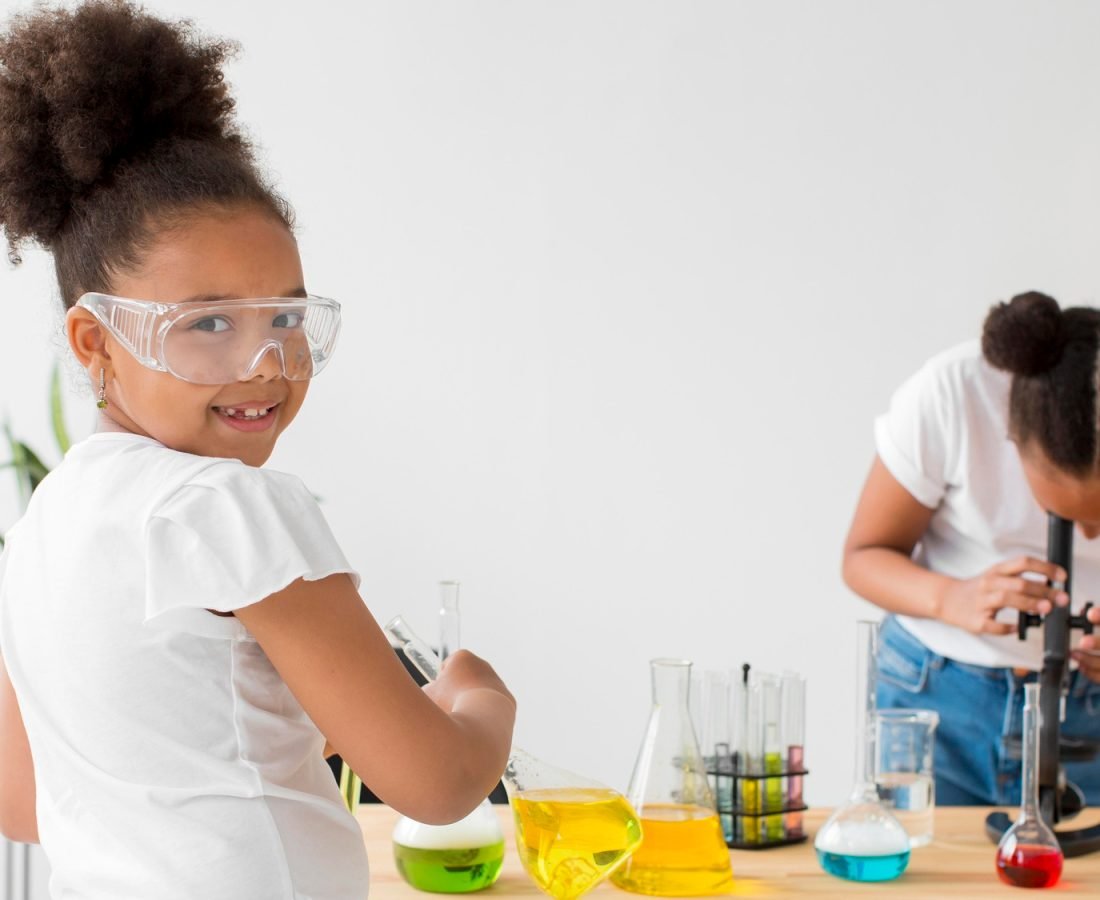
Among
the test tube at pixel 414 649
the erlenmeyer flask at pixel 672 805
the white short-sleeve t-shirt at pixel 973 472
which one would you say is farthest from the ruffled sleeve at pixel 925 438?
the test tube at pixel 414 649

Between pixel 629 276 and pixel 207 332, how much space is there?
2.67 meters

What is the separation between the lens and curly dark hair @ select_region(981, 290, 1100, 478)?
1.83 meters

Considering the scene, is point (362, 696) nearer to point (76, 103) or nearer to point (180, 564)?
point (180, 564)

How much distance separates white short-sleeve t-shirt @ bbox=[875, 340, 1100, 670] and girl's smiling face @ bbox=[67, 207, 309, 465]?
1417 mm

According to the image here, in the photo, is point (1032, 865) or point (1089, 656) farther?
point (1089, 656)

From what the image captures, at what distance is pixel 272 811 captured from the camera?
894 mm

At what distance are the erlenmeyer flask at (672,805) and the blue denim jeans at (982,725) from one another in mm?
786

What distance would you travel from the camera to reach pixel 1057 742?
62.7 inches

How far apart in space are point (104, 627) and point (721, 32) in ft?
9.99

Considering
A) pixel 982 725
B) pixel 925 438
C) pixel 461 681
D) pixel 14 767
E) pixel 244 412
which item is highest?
pixel 244 412

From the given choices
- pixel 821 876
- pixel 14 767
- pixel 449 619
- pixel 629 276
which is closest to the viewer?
pixel 14 767

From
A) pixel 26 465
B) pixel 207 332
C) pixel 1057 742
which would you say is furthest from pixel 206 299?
pixel 26 465

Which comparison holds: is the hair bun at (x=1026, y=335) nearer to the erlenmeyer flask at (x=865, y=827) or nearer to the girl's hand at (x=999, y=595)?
the girl's hand at (x=999, y=595)

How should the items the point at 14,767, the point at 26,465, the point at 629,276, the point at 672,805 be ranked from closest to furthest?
the point at 14,767
the point at 672,805
the point at 26,465
the point at 629,276
